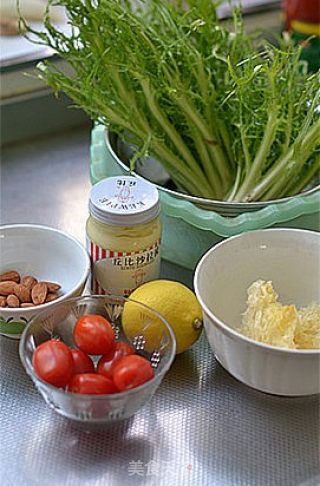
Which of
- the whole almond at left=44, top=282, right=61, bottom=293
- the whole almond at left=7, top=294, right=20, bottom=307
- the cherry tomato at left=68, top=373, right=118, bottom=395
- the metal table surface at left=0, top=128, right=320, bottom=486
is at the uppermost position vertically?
the cherry tomato at left=68, top=373, right=118, bottom=395

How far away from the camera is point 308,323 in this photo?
0.69 meters

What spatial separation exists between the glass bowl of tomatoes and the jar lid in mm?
71

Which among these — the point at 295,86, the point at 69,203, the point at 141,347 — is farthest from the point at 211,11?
the point at 141,347

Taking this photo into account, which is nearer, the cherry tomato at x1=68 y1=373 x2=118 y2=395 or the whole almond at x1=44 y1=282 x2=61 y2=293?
the cherry tomato at x1=68 y1=373 x2=118 y2=395

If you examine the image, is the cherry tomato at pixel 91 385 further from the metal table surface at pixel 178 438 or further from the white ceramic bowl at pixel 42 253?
the white ceramic bowl at pixel 42 253

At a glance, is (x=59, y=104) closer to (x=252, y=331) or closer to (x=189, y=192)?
(x=189, y=192)

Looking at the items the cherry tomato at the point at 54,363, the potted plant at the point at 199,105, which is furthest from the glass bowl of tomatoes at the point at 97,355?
the potted plant at the point at 199,105

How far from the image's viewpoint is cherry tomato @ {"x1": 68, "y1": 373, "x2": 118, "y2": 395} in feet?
2.08

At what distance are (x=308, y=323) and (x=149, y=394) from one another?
0.48 ft

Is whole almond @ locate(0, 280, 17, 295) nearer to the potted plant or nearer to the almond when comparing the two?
the almond

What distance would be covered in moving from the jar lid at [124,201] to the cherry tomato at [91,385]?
0.15 m

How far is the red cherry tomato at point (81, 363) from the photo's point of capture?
662 mm

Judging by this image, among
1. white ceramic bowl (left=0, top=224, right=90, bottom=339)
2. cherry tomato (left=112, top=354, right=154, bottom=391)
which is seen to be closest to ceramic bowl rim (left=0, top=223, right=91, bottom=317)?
white ceramic bowl (left=0, top=224, right=90, bottom=339)

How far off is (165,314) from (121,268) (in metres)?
0.07
